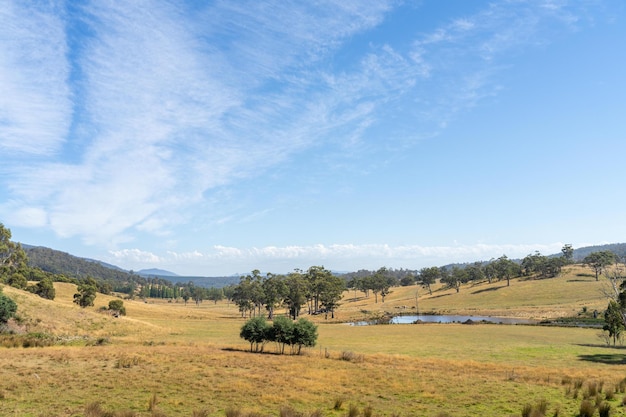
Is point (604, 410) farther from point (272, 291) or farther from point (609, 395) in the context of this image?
point (272, 291)

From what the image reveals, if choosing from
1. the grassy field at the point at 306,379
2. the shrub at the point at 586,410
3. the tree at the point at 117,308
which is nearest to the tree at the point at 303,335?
the grassy field at the point at 306,379

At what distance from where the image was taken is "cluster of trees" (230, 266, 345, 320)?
450 ft

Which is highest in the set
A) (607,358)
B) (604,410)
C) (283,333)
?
(604,410)

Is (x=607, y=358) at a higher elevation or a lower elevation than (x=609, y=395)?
lower

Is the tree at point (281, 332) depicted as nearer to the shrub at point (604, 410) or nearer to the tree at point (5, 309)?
the tree at point (5, 309)

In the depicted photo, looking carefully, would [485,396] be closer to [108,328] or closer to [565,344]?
[565,344]

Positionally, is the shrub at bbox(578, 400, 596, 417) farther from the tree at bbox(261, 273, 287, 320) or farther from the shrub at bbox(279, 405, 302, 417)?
the tree at bbox(261, 273, 287, 320)

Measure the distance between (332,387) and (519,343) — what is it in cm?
4566

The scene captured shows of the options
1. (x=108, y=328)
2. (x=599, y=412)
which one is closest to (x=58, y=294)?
(x=108, y=328)

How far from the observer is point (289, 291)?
460 feet

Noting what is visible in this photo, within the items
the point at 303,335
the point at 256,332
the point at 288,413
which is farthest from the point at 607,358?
the point at 288,413

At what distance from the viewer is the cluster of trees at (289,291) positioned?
137250mm

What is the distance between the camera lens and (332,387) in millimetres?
30250

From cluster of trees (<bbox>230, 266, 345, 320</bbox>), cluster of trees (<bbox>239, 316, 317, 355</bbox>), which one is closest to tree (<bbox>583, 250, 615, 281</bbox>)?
cluster of trees (<bbox>230, 266, 345, 320</bbox>)
